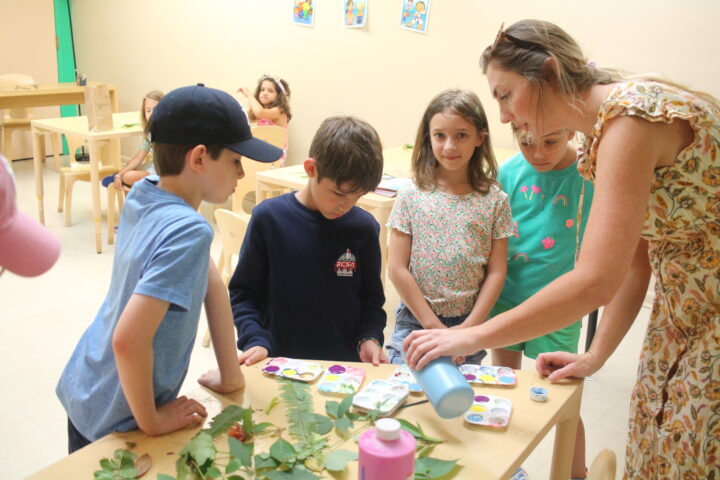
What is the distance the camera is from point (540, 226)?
1.90 m

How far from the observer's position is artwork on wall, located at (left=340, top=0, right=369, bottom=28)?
4652mm

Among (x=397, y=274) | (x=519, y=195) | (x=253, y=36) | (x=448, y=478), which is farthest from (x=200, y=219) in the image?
(x=253, y=36)

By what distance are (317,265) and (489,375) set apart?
0.51 meters

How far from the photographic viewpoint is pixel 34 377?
274cm

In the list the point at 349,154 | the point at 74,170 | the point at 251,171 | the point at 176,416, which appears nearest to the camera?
the point at 176,416

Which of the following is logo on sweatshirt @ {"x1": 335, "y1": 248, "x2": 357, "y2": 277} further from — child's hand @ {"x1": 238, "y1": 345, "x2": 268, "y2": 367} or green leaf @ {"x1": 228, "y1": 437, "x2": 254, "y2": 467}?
green leaf @ {"x1": 228, "y1": 437, "x2": 254, "y2": 467}

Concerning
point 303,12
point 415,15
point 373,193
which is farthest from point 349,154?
point 303,12

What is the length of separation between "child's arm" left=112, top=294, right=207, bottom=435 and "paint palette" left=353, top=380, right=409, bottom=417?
0.36 metres

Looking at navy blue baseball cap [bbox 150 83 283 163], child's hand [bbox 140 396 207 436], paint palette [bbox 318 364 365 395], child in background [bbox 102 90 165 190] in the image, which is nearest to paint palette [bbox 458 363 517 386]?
paint palette [bbox 318 364 365 395]

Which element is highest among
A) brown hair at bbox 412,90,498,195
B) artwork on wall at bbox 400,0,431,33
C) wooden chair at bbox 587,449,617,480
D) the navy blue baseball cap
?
artwork on wall at bbox 400,0,431,33

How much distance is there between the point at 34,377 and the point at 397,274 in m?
1.77

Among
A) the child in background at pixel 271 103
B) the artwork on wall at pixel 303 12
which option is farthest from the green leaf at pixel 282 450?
the artwork on wall at pixel 303 12

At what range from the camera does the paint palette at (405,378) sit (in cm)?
126

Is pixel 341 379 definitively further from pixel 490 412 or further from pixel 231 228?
pixel 231 228
